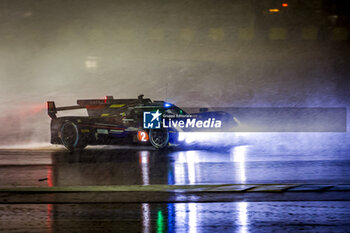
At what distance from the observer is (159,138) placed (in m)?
9.53

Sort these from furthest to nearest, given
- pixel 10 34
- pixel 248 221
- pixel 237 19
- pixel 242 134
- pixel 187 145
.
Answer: pixel 237 19 < pixel 10 34 < pixel 242 134 < pixel 187 145 < pixel 248 221

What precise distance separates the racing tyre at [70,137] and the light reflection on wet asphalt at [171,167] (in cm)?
49

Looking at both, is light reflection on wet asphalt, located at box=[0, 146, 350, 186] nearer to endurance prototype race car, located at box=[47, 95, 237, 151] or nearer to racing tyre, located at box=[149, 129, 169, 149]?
racing tyre, located at box=[149, 129, 169, 149]

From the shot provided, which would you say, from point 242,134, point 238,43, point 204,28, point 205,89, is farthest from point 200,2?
point 242,134

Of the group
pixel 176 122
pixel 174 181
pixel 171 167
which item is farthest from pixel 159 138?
pixel 174 181

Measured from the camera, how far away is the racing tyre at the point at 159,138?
31.1ft

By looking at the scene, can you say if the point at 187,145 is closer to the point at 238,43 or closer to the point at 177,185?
the point at 177,185

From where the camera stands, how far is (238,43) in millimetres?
17281

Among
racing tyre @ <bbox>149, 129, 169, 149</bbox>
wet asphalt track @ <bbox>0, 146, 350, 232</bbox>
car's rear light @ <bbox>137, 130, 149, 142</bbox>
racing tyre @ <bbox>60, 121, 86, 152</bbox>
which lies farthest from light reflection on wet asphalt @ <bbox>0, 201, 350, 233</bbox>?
racing tyre @ <bbox>60, 121, 86, 152</bbox>

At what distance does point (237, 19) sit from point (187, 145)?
30.3ft

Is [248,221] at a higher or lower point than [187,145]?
lower

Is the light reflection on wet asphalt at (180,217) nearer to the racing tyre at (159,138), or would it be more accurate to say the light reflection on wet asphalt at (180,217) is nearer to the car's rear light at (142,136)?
the racing tyre at (159,138)

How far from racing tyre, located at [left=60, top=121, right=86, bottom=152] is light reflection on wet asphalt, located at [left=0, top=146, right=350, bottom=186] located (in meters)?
0.49

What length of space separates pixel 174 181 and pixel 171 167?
129 cm
